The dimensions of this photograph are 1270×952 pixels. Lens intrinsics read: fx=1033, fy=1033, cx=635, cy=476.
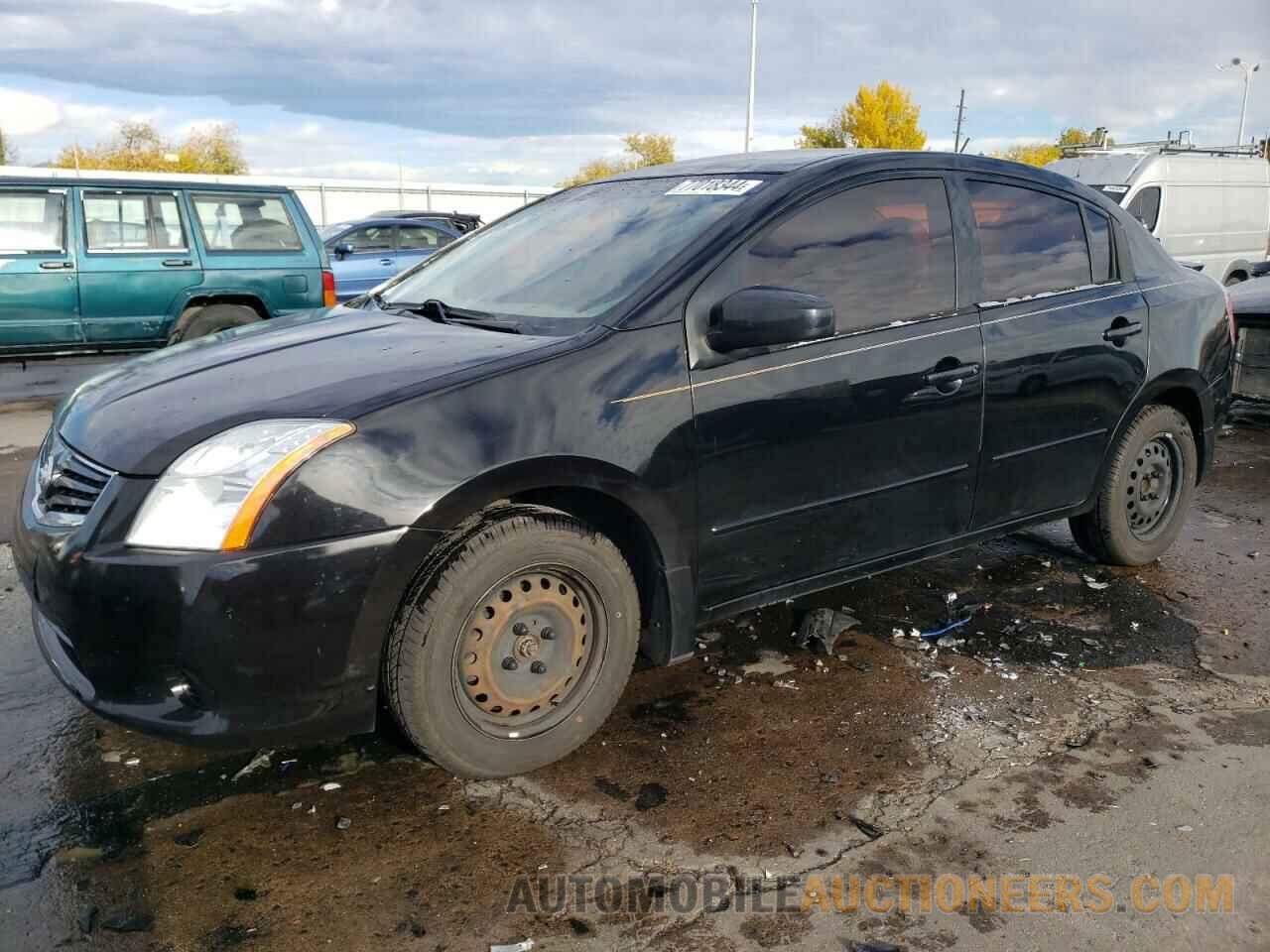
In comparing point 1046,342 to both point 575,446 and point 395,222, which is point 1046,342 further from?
point 395,222

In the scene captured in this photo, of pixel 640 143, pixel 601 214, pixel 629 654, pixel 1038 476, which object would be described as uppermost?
pixel 640 143

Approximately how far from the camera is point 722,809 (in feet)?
9.29

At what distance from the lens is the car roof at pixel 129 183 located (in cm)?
888

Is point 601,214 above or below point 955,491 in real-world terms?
above

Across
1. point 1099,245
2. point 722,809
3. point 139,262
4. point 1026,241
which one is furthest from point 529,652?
point 139,262

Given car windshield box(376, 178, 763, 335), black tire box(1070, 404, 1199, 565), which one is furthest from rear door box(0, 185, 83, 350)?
black tire box(1070, 404, 1199, 565)

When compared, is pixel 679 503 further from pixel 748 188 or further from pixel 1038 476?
pixel 1038 476

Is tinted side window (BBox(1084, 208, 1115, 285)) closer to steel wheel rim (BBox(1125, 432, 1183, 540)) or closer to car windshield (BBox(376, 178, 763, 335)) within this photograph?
steel wheel rim (BBox(1125, 432, 1183, 540))

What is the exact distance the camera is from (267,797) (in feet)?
9.45

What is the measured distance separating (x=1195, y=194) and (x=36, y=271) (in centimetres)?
1416

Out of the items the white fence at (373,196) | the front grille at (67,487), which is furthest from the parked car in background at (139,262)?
the white fence at (373,196)

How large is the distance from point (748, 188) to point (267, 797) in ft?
7.86

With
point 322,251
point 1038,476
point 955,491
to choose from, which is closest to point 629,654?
point 955,491

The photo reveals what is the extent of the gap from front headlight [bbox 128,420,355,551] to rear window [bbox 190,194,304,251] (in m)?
7.72
